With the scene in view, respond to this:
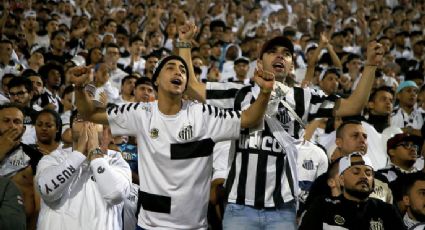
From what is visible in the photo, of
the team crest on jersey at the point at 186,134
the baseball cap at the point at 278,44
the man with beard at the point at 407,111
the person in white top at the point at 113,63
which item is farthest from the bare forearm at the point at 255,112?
the person in white top at the point at 113,63

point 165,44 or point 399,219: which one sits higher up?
point 165,44

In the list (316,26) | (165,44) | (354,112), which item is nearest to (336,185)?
(354,112)

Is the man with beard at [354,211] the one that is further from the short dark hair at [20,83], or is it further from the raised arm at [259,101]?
the short dark hair at [20,83]

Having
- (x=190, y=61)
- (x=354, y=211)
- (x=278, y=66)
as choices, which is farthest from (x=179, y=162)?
(x=354, y=211)

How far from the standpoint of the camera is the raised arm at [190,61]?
5012mm

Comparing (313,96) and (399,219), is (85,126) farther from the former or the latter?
(399,219)

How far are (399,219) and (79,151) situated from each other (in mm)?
2609

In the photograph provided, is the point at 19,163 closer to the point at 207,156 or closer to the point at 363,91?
the point at 207,156

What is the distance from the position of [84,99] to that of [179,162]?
29.9 inches

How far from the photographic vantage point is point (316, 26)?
55.4ft

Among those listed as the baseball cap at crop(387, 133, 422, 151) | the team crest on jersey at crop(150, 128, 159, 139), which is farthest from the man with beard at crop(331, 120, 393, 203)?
the team crest on jersey at crop(150, 128, 159, 139)

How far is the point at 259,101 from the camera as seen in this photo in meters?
4.29

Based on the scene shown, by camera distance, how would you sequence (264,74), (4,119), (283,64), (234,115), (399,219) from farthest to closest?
(4,119) → (399,219) → (283,64) → (234,115) → (264,74)

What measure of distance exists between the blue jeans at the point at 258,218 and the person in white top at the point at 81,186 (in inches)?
37.5
